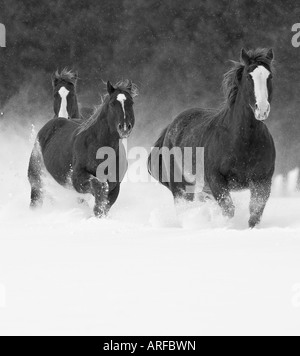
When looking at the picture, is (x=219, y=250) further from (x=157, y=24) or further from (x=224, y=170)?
(x=157, y=24)

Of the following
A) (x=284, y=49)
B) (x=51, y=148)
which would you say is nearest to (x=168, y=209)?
(x=51, y=148)

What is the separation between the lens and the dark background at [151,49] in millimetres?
19406

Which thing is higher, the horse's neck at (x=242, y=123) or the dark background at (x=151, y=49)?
the dark background at (x=151, y=49)

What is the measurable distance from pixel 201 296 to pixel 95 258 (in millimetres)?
1422

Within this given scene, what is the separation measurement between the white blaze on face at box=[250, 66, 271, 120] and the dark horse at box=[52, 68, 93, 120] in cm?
437

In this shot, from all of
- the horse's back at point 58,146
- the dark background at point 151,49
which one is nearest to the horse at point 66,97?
→ the horse's back at point 58,146

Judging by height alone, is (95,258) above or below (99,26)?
below

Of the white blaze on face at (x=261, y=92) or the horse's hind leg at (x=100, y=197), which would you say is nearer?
the white blaze on face at (x=261, y=92)

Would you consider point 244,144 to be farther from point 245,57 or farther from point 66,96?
point 66,96

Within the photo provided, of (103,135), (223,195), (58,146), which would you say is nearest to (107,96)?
(103,135)

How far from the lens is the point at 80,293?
14.0 feet

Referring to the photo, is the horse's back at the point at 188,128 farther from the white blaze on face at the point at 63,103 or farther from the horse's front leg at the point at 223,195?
the white blaze on face at the point at 63,103

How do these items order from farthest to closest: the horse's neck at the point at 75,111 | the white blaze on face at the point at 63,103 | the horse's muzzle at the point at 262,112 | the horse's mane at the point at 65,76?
the horse's mane at the point at 65,76 → the horse's neck at the point at 75,111 → the white blaze on face at the point at 63,103 → the horse's muzzle at the point at 262,112

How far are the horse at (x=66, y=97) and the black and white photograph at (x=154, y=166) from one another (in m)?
0.02
